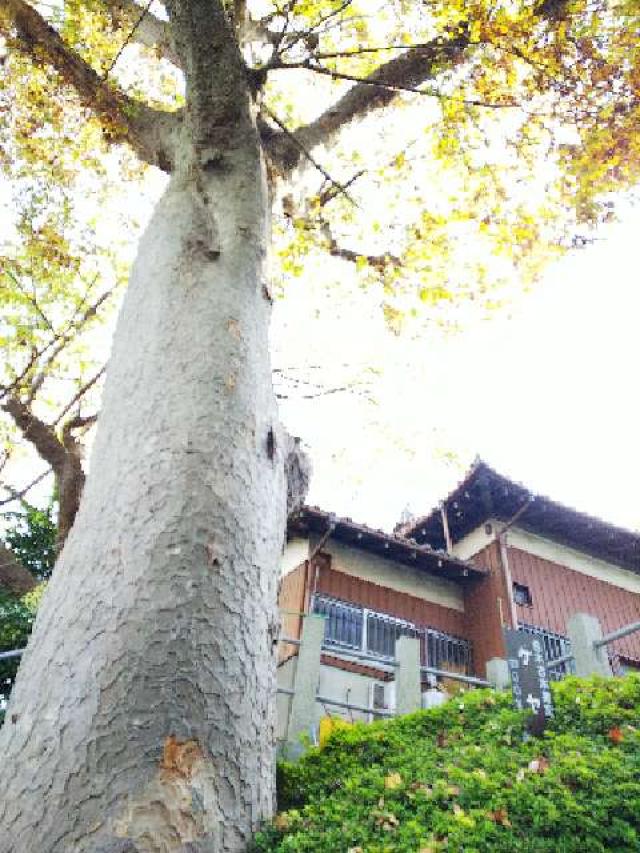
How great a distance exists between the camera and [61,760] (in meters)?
1.63

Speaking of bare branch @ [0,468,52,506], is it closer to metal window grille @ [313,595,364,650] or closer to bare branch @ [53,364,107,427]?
bare branch @ [53,364,107,427]

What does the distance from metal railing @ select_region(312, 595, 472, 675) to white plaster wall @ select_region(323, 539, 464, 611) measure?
0.58 m

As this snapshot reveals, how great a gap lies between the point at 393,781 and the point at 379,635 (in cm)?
729

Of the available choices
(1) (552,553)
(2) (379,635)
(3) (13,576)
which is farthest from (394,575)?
(3) (13,576)

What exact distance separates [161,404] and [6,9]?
5093 mm

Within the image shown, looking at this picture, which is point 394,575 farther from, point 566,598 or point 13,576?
point 13,576

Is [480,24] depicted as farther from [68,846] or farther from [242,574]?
[68,846]

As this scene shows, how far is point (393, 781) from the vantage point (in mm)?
2752

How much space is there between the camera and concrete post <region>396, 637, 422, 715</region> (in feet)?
15.0

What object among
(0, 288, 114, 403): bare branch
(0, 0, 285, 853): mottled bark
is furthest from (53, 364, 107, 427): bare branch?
(0, 0, 285, 853): mottled bark

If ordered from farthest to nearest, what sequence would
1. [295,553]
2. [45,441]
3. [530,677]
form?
[295,553] → [45,441] → [530,677]

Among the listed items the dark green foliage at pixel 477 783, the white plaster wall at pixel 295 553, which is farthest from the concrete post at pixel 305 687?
the white plaster wall at pixel 295 553

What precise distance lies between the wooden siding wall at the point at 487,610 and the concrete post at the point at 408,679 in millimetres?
5743

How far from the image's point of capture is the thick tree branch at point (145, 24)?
20.7 ft
